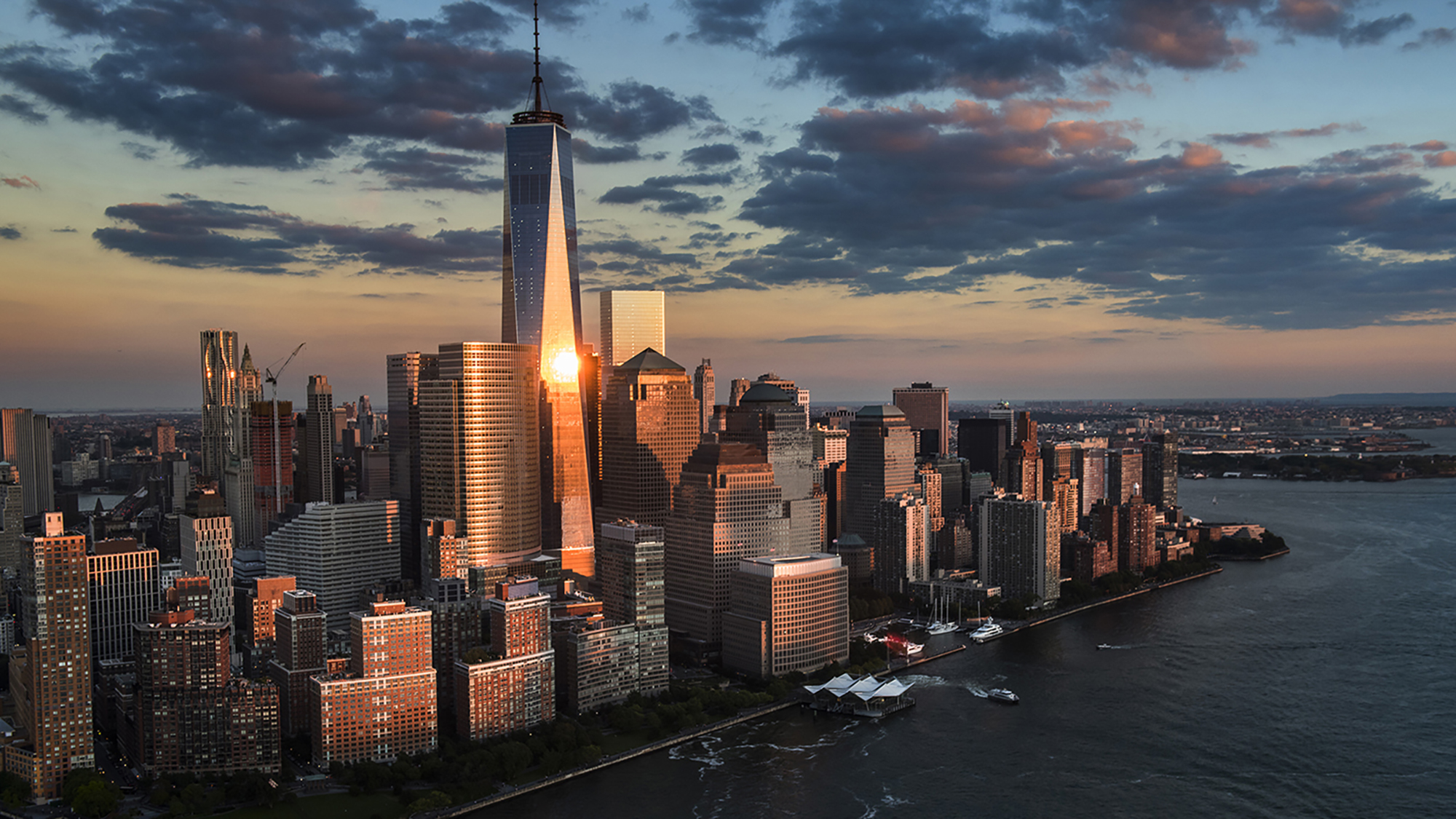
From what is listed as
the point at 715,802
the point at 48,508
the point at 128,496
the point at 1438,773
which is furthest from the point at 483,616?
the point at 128,496

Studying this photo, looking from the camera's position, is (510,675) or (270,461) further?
(270,461)

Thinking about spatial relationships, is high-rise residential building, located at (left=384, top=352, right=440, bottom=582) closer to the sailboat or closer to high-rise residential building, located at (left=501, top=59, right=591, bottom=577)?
high-rise residential building, located at (left=501, top=59, right=591, bottom=577)

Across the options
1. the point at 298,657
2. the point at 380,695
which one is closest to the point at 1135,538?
the point at 380,695

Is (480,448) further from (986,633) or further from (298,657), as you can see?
(986,633)

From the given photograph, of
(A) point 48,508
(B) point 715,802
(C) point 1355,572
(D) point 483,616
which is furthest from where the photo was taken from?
(A) point 48,508

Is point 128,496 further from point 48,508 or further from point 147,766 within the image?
point 147,766

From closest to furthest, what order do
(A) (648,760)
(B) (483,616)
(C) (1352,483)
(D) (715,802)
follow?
(D) (715,802), (A) (648,760), (B) (483,616), (C) (1352,483)

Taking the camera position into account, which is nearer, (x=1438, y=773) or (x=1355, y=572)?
(x=1438, y=773)
